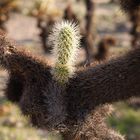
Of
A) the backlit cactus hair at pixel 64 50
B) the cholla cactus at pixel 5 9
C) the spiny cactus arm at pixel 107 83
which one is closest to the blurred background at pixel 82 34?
the cholla cactus at pixel 5 9

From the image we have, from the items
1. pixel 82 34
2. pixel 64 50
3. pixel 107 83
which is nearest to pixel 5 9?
pixel 82 34

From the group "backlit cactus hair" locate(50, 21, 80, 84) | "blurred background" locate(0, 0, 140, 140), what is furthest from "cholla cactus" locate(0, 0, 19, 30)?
"backlit cactus hair" locate(50, 21, 80, 84)

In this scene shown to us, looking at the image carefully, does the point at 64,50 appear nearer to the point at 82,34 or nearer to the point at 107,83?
the point at 107,83

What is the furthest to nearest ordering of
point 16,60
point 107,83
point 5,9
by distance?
point 5,9 → point 16,60 → point 107,83

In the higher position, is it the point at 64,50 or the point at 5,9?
the point at 64,50

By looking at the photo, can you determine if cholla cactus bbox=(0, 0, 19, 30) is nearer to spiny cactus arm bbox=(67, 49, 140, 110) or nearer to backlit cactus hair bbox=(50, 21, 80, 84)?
backlit cactus hair bbox=(50, 21, 80, 84)
